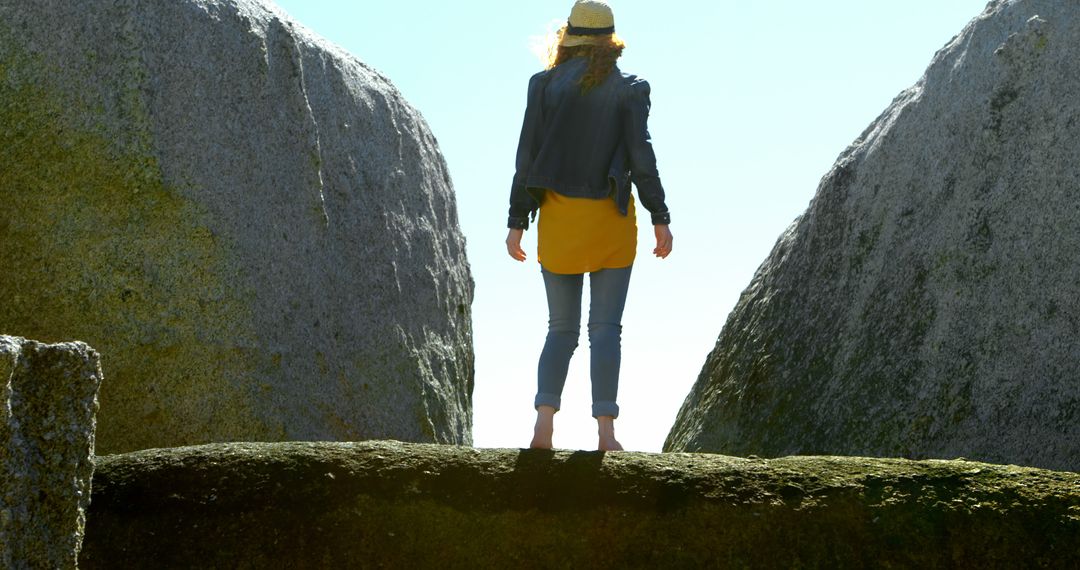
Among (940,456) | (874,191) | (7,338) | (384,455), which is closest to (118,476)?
(384,455)

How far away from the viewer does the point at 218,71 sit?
25.8ft

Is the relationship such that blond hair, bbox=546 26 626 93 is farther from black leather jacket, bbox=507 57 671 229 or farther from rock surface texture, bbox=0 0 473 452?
rock surface texture, bbox=0 0 473 452

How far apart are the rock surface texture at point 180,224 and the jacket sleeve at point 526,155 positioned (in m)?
1.66

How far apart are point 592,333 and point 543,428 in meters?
0.49

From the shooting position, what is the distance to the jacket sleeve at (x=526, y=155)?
6875 millimetres

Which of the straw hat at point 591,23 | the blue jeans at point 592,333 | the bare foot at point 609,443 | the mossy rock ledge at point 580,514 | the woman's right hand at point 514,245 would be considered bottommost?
the mossy rock ledge at point 580,514

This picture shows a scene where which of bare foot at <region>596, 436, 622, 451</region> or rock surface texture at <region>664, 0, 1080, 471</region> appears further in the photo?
rock surface texture at <region>664, 0, 1080, 471</region>

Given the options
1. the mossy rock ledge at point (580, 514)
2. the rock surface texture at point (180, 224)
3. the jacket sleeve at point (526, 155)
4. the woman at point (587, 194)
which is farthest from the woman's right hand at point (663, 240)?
the rock surface texture at point (180, 224)

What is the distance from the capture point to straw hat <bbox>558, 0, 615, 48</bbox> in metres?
7.00

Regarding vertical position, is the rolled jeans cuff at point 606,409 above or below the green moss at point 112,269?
below

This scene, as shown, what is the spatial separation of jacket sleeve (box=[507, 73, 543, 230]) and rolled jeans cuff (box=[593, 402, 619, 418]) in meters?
0.97

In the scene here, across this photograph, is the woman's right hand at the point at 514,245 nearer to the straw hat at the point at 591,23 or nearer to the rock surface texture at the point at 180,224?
the straw hat at the point at 591,23

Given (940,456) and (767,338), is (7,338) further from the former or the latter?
(767,338)

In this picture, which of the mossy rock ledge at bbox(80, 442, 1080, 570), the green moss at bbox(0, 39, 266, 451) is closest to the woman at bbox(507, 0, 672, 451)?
the mossy rock ledge at bbox(80, 442, 1080, 570)
